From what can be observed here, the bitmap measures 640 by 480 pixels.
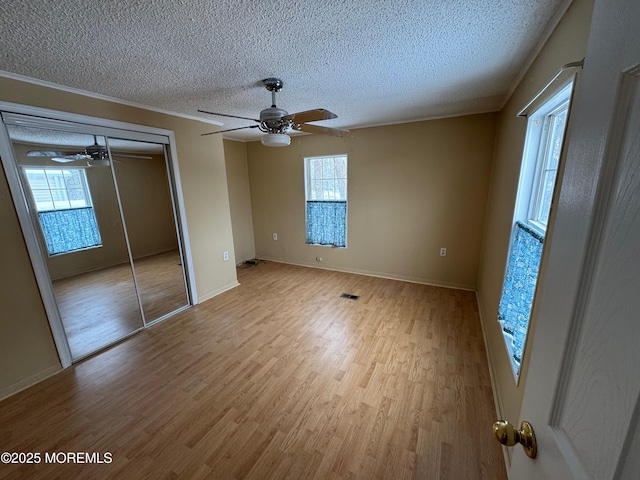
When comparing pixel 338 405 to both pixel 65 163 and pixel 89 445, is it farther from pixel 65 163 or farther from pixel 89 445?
pixel 65 163

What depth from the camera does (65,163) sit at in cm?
209

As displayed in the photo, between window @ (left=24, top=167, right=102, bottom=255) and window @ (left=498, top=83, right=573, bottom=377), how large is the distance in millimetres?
3390

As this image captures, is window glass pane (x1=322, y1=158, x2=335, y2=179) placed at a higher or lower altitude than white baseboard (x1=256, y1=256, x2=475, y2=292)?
higher

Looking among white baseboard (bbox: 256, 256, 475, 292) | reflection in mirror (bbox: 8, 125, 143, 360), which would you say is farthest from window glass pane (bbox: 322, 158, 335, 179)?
reflection in mirror (bbox: 8, 125, 143, 360)

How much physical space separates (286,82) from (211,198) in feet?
6.14

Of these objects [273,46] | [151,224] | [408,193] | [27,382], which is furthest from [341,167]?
[27,382]

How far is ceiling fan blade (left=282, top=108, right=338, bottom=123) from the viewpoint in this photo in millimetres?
1656

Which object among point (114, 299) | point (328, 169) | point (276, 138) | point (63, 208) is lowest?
point (114, 299)

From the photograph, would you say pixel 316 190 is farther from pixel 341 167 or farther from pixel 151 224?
pixel 151 224

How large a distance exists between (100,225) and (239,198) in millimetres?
2493

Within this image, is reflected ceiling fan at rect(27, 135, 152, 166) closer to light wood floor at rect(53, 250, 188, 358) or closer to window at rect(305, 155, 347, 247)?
light wood floor at rect(53, 250, 188, 358)

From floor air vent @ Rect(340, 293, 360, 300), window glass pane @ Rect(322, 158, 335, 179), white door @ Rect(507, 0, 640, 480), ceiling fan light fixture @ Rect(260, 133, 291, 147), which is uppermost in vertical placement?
ceiling fan light fixture @ Rect(260, 133, 291, 147)

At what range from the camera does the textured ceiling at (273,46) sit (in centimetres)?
120

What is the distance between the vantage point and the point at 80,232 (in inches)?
88.9
